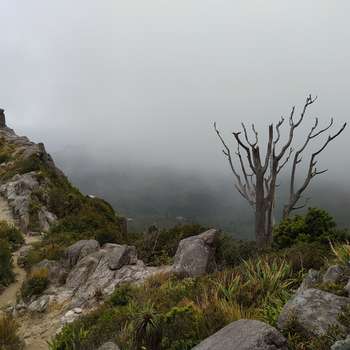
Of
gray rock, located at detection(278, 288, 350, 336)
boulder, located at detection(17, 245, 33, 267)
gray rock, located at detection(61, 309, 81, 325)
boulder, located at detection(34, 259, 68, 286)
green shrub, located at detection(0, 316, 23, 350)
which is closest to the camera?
gray rock, located at detection(278, 288, 350, 336)

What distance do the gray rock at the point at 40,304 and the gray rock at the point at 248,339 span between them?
805cm

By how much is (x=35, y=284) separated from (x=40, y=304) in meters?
1.17

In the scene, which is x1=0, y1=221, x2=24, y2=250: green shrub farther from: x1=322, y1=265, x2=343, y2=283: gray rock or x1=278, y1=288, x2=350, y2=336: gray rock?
x1=278, y1=288, x2=350, y2=336: gray rock

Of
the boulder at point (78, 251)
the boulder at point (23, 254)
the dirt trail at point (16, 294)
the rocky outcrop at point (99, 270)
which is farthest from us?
the boulder at point (23, 254)

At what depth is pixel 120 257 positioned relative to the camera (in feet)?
44.9

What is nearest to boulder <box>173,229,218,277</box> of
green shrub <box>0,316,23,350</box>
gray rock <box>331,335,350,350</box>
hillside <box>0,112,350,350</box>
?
hillside <box>0,112,350,350</box>

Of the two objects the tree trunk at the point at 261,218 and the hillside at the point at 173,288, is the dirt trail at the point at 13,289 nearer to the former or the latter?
the hillside at the point at 173,288

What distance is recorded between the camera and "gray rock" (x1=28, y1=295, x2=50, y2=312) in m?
12.2

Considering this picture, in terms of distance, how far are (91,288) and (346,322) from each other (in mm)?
9035

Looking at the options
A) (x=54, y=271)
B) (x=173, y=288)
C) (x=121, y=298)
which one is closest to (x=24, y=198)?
(x=54, y=271)

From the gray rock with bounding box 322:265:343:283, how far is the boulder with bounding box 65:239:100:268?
9799 mm

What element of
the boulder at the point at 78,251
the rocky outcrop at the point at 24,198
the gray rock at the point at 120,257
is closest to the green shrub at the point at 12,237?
the rocky outcrop at the point at 24,198

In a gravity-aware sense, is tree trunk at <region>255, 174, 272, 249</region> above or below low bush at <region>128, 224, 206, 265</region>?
above

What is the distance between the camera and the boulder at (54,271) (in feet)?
46.3
